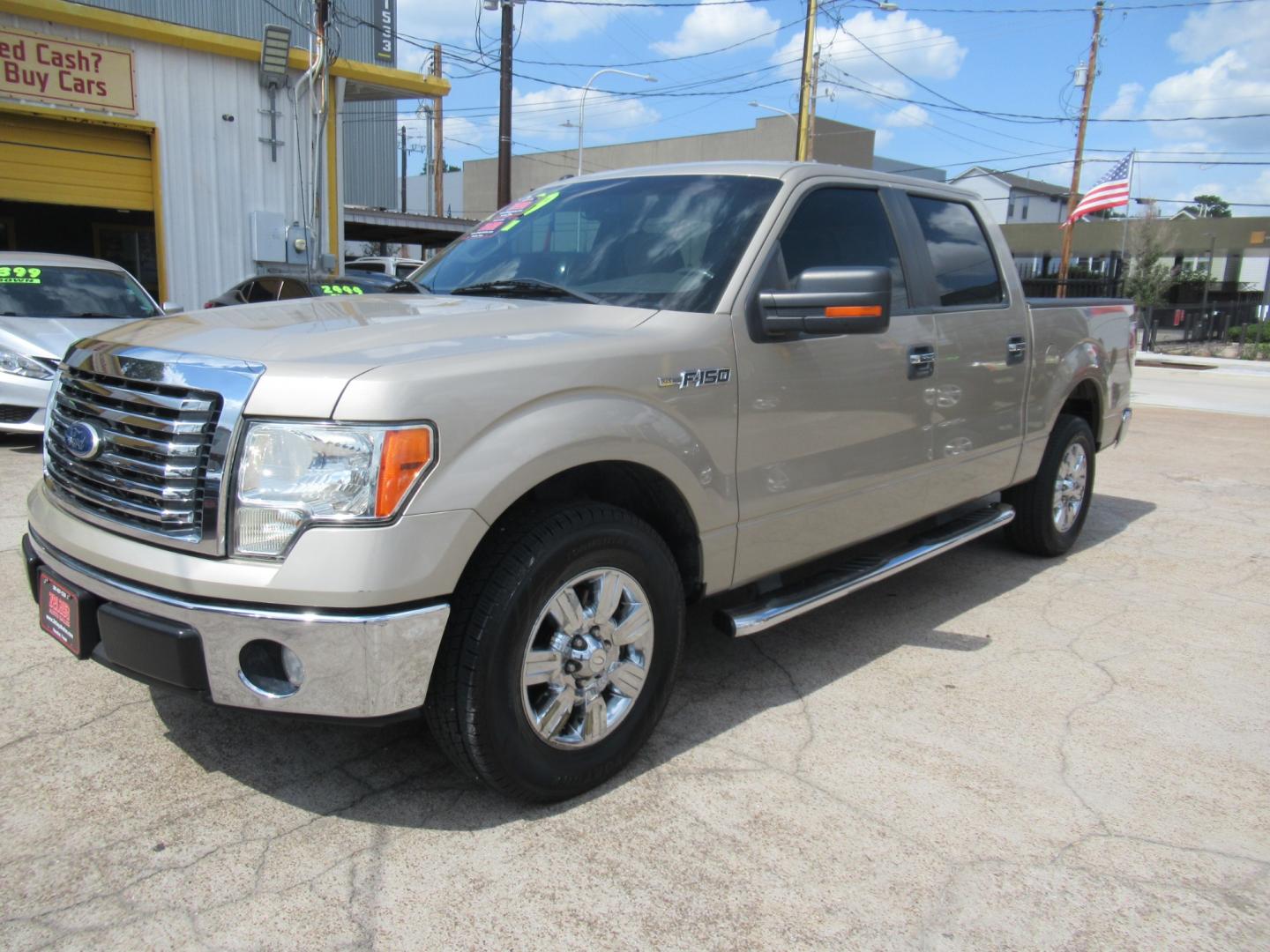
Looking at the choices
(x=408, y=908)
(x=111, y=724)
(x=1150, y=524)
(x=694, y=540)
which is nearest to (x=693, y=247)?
(x=694, y=540)

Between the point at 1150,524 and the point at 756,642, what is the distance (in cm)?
386

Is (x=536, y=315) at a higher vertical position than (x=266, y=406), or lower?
higher

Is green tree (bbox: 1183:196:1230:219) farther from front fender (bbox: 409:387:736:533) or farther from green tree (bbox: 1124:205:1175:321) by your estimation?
front fender (bbox: 409:387:736:533)

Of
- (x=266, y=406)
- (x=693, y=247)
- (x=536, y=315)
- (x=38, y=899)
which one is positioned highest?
(x=693, y=247)

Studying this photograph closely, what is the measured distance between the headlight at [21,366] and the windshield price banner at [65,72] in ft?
24.6

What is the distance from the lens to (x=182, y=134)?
14.1m

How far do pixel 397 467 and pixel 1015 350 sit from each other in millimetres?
3440

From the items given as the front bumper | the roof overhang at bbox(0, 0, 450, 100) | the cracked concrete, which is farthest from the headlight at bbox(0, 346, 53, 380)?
the roof overhang at bbox(0, 0, 450, 100)

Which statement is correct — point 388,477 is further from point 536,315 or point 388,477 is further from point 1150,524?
point 1150,524

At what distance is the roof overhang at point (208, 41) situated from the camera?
1273 centimetres

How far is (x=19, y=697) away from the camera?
3.38m

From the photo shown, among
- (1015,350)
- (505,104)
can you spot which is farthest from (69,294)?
(505,104)

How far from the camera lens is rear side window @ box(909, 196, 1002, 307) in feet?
14.1

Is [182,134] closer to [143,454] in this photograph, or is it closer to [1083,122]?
[143,454]
